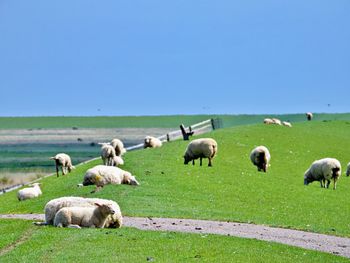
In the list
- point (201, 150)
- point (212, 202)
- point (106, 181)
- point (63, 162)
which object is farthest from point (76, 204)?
point (63, 162)

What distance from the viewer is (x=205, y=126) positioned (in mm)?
87062

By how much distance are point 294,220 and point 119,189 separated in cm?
686

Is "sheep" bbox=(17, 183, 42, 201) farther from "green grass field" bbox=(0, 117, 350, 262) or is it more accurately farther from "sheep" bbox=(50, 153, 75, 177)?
"sheep" bbox=(50, 153, 75, 177)

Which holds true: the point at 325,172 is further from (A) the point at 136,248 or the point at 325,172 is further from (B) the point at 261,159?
(A) the point at 136,248

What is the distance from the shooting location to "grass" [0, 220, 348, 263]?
19.6m

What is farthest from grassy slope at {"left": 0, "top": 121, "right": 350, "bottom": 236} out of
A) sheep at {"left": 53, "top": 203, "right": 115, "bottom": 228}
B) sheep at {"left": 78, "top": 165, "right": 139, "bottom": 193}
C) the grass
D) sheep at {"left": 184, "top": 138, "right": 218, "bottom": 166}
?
the grass

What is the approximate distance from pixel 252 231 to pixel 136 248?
18.3 feet

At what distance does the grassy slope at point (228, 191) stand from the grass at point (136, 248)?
16.0 ft

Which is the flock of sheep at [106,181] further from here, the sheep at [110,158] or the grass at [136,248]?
the grass at [136,248]

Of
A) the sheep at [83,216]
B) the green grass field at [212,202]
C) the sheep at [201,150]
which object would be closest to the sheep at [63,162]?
the green grass field at [212,202]

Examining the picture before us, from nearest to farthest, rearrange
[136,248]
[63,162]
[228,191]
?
[136,248] < [228,191] < [63,162]

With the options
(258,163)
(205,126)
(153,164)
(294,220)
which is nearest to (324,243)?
(294,220)

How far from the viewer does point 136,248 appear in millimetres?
20594

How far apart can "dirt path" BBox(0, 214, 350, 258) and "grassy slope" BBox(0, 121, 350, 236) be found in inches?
40.2
